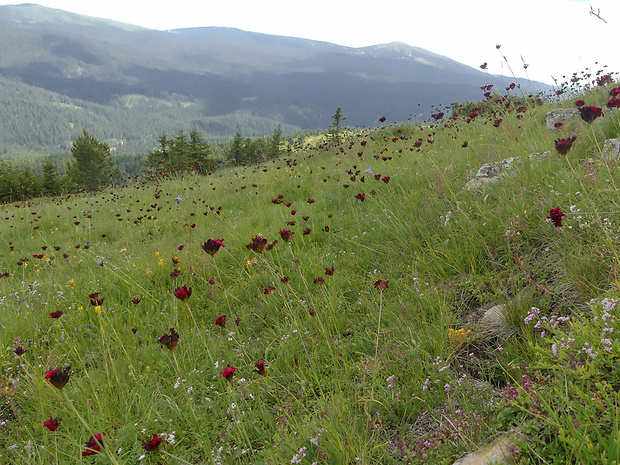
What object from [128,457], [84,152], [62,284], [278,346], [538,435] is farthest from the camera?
[84,152]

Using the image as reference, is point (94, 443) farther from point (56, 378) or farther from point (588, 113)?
point (588, 113)

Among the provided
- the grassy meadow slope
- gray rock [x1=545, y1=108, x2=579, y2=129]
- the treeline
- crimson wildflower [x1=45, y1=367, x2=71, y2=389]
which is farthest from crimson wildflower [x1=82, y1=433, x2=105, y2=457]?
the treeline

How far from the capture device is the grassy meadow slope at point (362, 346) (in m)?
1.44

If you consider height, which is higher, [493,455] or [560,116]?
[560,116]

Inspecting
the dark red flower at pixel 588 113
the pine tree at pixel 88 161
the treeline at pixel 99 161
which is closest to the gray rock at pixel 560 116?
the dark red flower at pixel 588 113

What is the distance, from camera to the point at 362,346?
7.70 ft

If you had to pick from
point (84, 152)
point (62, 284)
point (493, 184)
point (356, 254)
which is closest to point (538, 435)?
point (356, 254)

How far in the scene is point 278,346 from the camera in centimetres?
259

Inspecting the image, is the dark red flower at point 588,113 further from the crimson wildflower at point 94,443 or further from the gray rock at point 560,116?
the gray rock at point 560,116

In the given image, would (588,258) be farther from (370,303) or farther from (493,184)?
(493,184)

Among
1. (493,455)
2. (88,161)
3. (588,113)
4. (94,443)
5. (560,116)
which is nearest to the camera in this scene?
(493,455)

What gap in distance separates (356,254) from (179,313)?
2008 millimetres

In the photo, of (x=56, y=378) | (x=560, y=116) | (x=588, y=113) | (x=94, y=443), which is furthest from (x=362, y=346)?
(x=560, y=116)

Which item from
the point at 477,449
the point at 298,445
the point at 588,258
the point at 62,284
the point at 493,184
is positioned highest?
the point at 493,184
